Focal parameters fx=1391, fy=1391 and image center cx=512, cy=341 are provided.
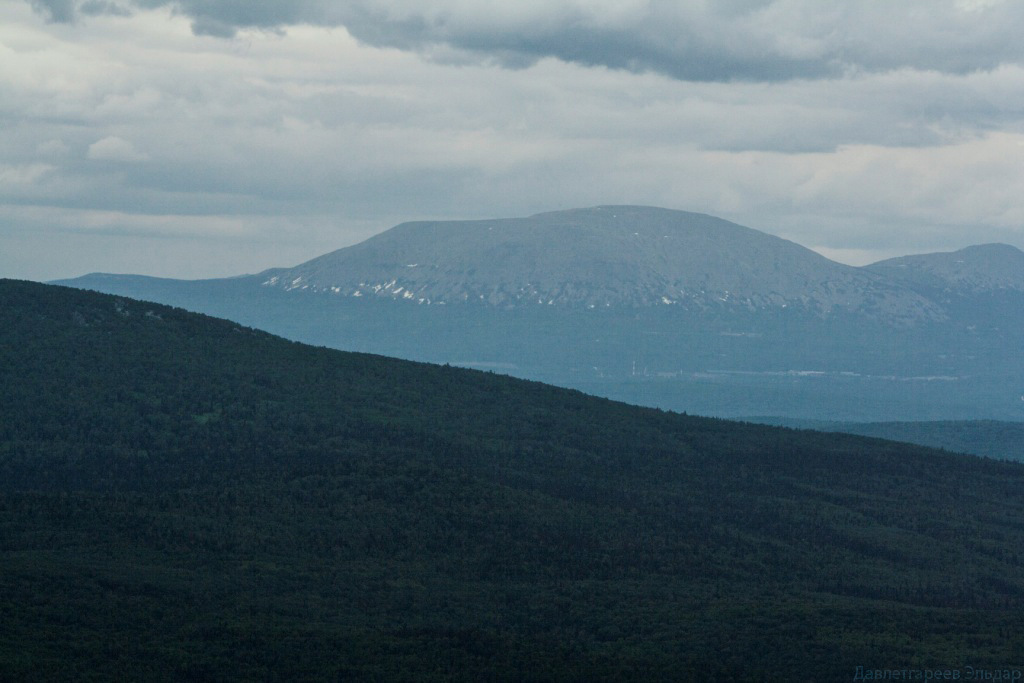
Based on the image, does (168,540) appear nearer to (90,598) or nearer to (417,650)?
(90,598)

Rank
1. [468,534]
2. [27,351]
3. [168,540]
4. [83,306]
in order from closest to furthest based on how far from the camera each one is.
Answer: [168,540]
[468,534]
[27,351]
[83,306]

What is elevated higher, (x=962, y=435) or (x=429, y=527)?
(x=962, y=435)

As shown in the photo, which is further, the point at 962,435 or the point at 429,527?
the point at 962,435

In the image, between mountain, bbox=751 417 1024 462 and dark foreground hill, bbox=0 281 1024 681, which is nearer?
dark foreground hill, bbox=0 281 1024 681

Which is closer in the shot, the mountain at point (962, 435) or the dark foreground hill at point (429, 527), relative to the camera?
the dark foreground hill at point (429, 527)

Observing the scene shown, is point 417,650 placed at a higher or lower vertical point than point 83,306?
lower

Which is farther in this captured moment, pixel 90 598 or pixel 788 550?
pixel 788 550

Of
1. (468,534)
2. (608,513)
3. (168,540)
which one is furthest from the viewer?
(608,513)

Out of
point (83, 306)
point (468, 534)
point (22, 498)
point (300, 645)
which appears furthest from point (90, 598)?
point (83, 306)
